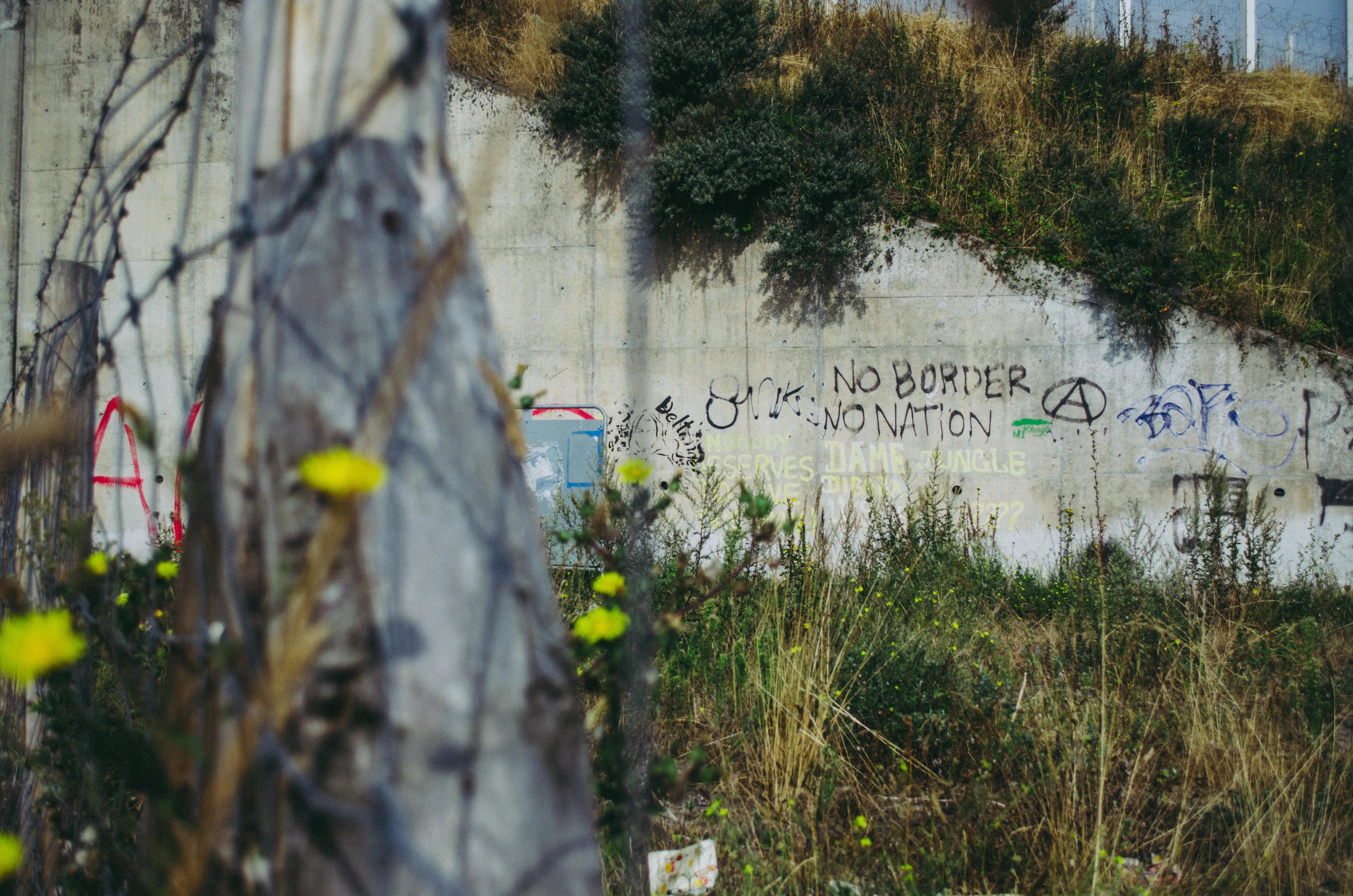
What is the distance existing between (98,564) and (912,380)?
5.81 metres

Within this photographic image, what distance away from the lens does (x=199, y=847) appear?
510 mm

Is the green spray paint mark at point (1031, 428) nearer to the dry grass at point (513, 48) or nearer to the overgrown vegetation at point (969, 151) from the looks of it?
the overgrown vegetation at point (969, 151)

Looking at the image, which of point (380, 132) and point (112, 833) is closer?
point (380, 132)

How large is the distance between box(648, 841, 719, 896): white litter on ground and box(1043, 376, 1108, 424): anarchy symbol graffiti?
5.12 meters

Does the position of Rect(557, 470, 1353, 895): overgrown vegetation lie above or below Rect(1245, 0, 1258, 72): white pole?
below

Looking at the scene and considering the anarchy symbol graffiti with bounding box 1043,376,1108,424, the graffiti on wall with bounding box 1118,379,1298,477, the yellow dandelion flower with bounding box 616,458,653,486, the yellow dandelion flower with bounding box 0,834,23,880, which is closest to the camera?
the yellow dandelion flower with bounding box 0,834,23,880

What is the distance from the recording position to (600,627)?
1.07 meters

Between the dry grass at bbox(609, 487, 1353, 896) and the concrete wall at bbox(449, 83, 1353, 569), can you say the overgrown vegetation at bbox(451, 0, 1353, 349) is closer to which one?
the concrete wall at bbox(449, 83, 1353, 569)

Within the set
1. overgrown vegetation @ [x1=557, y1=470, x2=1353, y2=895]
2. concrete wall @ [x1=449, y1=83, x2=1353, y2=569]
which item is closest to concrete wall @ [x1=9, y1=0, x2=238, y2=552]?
concrete wall @ [x1=449, y1=83, x2=1353, y2=569]

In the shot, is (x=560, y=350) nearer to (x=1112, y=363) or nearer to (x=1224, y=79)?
(x=1112, y=363)

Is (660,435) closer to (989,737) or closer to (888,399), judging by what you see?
(888,399)

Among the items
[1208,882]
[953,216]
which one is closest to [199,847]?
[1208,882]

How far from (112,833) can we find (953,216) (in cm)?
643

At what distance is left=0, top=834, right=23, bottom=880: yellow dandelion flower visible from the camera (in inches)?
24.0
